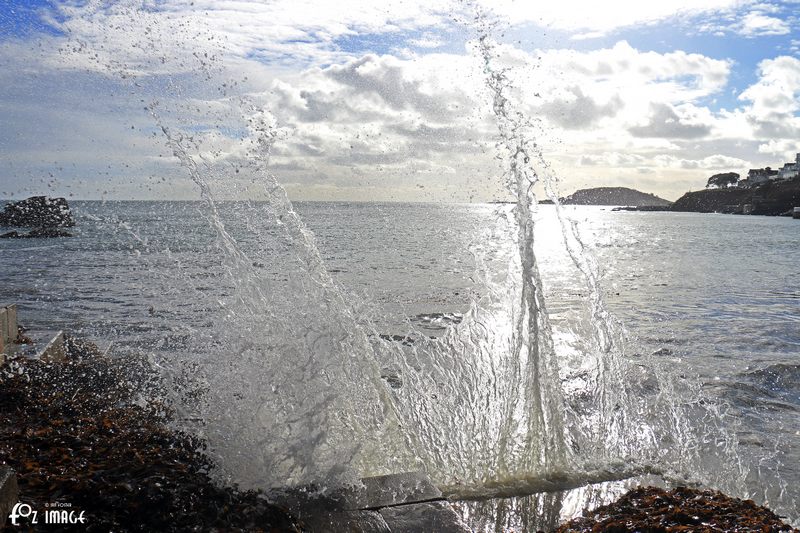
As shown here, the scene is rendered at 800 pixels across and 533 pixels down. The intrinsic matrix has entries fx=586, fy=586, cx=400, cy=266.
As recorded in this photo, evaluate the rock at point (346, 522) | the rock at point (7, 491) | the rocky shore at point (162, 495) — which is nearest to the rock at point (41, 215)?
the rocky shore at point (162, 495)

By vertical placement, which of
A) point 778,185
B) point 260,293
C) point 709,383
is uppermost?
point 778,185

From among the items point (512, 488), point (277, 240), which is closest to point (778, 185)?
point (277, 240)

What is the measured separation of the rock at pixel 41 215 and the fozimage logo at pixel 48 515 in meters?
59.6

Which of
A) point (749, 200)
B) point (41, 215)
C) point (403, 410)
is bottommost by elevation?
point (403, 410)

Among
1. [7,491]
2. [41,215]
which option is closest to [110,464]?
[7,491]

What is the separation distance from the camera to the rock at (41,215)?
57.8m

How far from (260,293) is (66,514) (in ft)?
10.7

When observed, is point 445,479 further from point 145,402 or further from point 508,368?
point 145,402

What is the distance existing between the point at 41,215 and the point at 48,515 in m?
66.5

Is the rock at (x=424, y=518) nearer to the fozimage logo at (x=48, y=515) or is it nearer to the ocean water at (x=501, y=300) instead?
the fozimage logo at (x=48, y=515)

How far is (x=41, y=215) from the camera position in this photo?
6016cm

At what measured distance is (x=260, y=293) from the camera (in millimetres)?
6742

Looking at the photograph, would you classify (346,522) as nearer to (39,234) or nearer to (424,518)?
(424,518)

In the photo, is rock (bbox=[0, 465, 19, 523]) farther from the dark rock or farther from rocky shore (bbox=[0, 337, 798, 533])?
the dark rock
